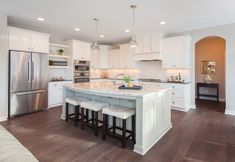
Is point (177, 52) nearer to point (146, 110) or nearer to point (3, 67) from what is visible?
point (146, 110)

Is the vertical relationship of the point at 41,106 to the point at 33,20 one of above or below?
below

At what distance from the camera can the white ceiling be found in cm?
331

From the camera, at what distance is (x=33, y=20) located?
14.8ft

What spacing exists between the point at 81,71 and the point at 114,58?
177 centimetres

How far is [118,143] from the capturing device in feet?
9.28

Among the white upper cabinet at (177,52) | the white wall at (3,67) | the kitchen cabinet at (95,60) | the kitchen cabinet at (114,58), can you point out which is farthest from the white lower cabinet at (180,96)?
the white wall at (3,67)

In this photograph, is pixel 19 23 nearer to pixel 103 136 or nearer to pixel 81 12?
pixel 81 12

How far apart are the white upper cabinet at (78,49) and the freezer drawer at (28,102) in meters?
1.89

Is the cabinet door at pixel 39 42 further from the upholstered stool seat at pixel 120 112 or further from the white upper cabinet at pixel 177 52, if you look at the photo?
the white upper cabinet at pixel 177 52

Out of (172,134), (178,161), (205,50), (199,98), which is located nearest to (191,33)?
(205,50)

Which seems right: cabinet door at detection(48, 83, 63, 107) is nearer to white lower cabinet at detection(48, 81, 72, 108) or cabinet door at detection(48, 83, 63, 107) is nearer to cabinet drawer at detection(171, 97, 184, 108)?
white lower cabinet at detection(48, 81, 72, 108)

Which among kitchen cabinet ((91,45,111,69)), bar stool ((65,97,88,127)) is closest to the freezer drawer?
bar stool ((65,97,88,127))

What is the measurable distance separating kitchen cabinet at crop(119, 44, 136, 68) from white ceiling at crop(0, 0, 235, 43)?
4.64 feet

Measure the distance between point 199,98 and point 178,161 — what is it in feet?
18.9
